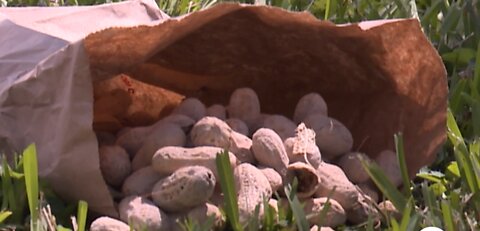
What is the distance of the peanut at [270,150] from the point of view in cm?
146

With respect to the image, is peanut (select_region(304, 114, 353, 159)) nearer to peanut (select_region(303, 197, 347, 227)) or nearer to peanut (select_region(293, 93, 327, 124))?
peanut (select_region(293, 93, 327, 124))

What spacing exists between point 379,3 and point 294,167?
788 mm

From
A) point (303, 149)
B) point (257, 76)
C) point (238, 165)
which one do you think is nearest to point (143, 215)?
point (238, 165)

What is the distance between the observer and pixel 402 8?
6.88ft

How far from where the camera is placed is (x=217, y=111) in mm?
1629

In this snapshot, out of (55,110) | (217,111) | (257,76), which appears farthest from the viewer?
(257,76)

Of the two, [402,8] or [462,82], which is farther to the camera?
[402,8]

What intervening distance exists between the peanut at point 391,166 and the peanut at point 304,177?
0.35ft

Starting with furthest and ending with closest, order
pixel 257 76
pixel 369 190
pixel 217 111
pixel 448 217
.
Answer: pixel 257 76
pixel 217 111
pixel 369 190
pixel 448 217

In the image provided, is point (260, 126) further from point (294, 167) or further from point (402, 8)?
point (402, 8)

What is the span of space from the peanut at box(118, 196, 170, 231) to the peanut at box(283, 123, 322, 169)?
23 centimetres

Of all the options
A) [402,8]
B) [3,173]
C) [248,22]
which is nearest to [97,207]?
[3,173]

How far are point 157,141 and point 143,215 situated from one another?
181 millimetres

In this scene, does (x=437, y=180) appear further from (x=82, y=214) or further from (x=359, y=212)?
(x=82, y=214)
